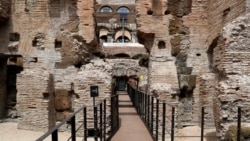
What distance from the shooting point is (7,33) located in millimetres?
11930

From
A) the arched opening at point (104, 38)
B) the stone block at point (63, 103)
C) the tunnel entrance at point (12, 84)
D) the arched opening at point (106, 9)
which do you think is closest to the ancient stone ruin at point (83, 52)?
the stone block at point (63, 103)

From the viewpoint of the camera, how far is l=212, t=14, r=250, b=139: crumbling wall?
7113mm

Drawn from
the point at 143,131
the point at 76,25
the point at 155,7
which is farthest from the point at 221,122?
the point at 76,25

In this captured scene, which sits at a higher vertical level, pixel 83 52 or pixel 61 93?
pixel 83 52

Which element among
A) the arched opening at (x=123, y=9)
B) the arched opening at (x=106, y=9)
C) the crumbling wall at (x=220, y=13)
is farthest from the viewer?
the arched opening at (x=123, y=9)

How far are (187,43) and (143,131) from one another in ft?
14.7

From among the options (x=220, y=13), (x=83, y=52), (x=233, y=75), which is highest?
(x=220, y=13)

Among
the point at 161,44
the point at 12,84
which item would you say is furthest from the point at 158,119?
the point at 12,84

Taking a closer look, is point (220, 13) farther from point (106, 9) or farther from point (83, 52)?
point (106, 9)

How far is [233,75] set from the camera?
291 inches

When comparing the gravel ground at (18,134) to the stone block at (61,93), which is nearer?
the gravel ground at (18,134)

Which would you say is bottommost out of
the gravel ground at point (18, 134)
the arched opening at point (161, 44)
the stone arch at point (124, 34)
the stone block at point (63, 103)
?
the gravel ground at point (18, 134)

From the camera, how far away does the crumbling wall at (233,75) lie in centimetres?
711

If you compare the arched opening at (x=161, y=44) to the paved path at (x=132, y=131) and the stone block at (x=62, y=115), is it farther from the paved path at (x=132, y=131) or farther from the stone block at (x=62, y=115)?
the stone block at (x=62, y=115)
